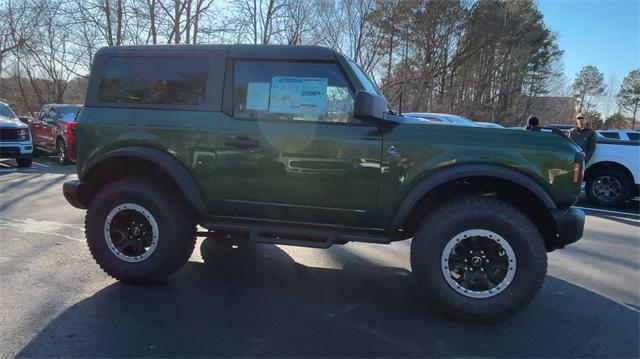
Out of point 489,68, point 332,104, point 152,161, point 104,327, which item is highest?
point 489,68

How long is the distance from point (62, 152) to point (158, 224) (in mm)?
11953

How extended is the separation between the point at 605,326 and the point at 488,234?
116 centimetres

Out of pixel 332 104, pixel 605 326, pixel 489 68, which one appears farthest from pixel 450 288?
pixel 489 68

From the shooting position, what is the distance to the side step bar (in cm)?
383

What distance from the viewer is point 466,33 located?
37.8 m

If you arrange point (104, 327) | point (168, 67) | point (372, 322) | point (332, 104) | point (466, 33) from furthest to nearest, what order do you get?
point (466, 33) < point (168, 67) < point (332, 104) < point (372, 322) < point (104, 327)

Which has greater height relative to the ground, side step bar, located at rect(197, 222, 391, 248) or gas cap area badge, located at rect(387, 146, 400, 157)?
gas cap area badge, located at rect(387, 146, 400, 157)

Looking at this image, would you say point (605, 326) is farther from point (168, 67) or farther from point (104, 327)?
point (168, 67)

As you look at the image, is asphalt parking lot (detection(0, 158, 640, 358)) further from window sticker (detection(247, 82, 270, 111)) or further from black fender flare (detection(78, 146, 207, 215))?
window sticker (detection(247, 82, 270, 111))

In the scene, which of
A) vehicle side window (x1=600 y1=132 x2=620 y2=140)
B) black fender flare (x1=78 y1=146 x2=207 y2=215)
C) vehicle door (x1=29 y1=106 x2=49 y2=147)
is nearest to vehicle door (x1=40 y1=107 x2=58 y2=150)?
vehicle door (x1=29 y1=106 x2=49 y2=147)

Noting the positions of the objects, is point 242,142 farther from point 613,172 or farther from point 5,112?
point 5,112

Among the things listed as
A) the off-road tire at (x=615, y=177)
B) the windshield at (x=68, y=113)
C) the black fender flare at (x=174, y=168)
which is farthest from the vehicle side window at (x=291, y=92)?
the windshield at (x=68, y=113)

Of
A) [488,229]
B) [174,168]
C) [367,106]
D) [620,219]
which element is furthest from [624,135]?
[174,168]

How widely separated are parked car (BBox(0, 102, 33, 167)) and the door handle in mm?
11204
